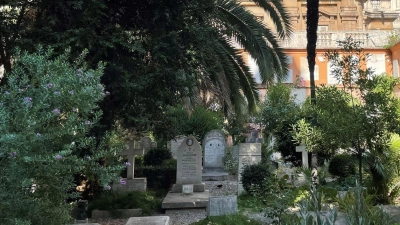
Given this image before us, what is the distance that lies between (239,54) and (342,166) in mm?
4553

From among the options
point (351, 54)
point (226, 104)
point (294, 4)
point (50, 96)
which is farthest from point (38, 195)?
point (294, 4)

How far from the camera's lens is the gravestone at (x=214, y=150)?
15.0 m

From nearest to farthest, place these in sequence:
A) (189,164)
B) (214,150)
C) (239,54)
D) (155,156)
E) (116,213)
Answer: (116,213)
(189,164)
(239,54)
(155,156)
(214,150)

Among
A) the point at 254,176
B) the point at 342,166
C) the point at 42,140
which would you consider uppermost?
the point at 42,140

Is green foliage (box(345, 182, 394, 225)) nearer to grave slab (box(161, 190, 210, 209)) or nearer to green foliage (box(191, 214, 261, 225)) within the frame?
green foliage (box(191, 214, 261, 225))

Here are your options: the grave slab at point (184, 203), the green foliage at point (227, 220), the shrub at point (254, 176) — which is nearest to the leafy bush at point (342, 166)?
the shrub at point (254, 176)

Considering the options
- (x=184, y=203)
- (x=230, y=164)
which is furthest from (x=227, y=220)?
(x=230, y=164)

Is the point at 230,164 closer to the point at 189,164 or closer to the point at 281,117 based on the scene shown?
the point at 281,117

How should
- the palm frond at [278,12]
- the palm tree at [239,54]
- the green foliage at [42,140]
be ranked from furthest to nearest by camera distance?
1. the palm frond at [278,12]
2. the palm tree at [239,54]
3. the green foliage at [42,140]

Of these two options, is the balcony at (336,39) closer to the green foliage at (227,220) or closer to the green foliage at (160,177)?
the green foliage at (160,177)

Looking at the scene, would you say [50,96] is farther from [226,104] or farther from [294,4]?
[294,4]

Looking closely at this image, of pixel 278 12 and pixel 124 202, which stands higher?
pixel 278 12

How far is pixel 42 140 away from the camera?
3.56m

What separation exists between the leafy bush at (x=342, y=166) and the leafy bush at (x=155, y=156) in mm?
6589
